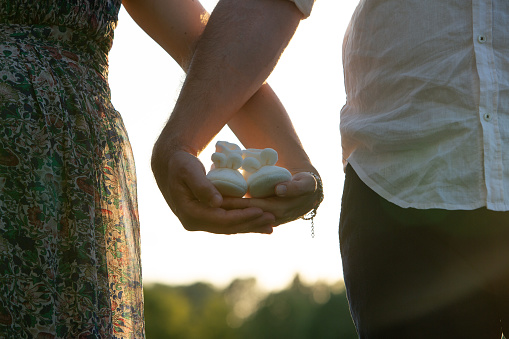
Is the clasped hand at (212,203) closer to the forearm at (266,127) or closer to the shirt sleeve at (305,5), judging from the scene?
the forearm at (266,127)

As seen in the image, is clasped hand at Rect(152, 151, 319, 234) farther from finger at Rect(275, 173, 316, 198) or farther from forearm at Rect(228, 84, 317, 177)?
forearm at Rect(228, 84, 317, 177)

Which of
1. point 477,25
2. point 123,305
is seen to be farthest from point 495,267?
point 123,305

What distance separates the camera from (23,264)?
58.7 inches

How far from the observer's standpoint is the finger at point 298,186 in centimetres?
156

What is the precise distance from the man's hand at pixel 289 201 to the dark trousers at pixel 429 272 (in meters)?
0.14

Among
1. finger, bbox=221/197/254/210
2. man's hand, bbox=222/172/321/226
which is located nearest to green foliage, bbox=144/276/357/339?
man's hand, bbox=222/172/321/226

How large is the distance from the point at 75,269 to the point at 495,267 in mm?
954

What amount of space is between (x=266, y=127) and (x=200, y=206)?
42 cm

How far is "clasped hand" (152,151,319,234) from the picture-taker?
1495 mm

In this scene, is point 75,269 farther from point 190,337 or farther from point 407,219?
point 190,337

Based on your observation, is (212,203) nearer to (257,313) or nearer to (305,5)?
(305,5)

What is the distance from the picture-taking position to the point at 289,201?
1.61 m

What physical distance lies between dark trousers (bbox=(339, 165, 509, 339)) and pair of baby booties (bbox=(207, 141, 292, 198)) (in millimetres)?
260

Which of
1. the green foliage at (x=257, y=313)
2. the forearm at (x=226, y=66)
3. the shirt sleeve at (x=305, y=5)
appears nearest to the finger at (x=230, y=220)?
the forearm at (x=226, y=66)
